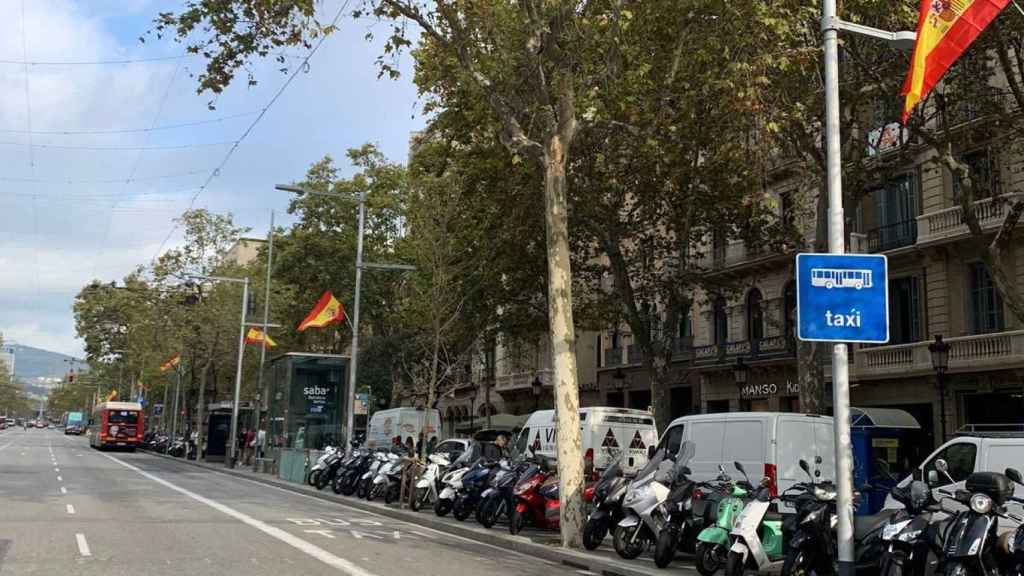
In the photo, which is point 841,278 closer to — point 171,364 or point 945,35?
point 945,35

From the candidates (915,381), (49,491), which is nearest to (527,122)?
(49,491)

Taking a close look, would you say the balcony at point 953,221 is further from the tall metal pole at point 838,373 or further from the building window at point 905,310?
the tall metal pole at point 838,373

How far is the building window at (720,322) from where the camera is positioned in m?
34.7

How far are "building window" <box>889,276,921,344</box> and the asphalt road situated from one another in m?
17.2

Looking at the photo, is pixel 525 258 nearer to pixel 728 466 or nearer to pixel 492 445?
pixel 492 445

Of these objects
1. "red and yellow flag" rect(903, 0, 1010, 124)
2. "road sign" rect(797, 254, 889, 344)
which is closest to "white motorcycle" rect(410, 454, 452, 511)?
"road sign" rect(797, 254, 889, 344)

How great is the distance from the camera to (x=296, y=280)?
50.7m

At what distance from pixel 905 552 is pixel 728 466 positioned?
5.38 meters

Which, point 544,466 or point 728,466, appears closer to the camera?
point 728,466

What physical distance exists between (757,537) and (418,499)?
11.3 meters

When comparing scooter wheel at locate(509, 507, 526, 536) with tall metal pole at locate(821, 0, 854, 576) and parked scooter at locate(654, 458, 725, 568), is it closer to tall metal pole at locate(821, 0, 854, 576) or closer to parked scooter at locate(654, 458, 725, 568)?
parked scooter at locate(654, 458, 725, 568)

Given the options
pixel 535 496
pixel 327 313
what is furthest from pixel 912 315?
pixel 327 313

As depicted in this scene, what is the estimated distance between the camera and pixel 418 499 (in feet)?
66.4

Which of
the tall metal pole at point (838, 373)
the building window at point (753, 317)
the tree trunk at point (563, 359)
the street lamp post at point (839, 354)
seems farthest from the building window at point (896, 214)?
the tall metal pole at point (838, 373)
